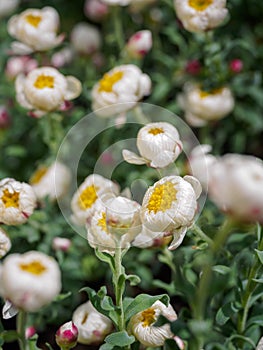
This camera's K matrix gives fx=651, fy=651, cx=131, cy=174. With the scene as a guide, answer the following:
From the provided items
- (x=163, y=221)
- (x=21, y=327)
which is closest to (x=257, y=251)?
(x=163, y=221)

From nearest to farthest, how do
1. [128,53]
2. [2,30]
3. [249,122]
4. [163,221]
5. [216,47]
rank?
[163,221] < [216,47] < [128,53] < [249,122] < [2,30]

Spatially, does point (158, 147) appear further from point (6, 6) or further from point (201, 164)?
point (6, 6)

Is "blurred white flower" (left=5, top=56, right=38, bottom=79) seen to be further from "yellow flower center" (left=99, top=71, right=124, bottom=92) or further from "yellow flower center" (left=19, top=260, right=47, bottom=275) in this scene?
"yellow flower center" (left=19, top=260, right=47, bottom=275)

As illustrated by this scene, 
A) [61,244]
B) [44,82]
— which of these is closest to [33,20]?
[44,82]

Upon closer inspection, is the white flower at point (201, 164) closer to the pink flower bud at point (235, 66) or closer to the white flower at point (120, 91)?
the white flower at point (120, 91)

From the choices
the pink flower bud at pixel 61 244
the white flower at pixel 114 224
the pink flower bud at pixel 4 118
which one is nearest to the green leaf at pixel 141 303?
the white flower at pixel 114 224

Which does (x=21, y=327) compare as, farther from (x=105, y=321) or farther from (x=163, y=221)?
(x=163, y=221)

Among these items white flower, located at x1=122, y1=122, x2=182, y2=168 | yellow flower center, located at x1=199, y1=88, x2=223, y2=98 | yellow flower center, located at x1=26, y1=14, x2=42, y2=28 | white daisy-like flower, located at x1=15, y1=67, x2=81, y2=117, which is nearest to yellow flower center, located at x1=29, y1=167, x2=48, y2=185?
white daisy-like flower, located at x1=15, y1=67, x2=81, y2=117
